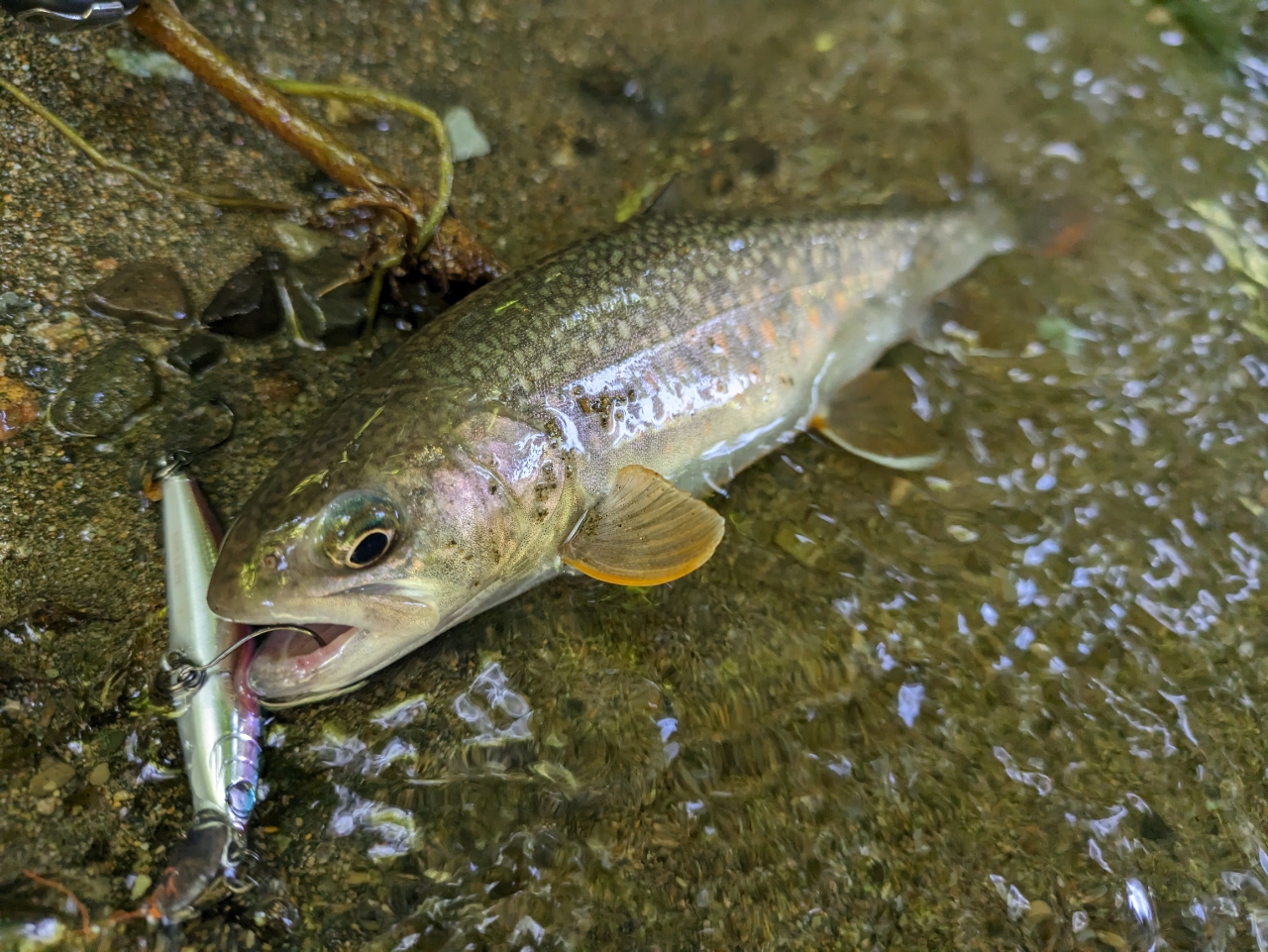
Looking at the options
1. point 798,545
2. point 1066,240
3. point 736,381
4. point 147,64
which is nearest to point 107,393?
point 147,64

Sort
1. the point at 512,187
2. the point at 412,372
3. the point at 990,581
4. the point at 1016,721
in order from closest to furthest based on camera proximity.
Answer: the point at 412,372, the point at 1016,721, the point at 990,581, the point at 512,187

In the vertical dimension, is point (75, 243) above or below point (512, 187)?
above

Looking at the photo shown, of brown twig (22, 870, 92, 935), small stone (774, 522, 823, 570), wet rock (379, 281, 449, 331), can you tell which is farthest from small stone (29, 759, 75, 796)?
small stone (774, 522, 823, 570)

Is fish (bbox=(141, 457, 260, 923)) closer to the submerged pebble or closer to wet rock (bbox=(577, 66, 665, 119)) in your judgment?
the submerged pebble

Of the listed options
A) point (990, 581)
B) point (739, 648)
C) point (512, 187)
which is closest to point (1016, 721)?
point (990, 581)

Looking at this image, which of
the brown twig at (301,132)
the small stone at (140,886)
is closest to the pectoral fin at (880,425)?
the brown twig at (301,132)

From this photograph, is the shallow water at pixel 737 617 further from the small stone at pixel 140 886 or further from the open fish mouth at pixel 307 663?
the open fish mouth at pixel 307 663

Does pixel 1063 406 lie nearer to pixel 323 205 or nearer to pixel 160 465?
pixel 323 205
